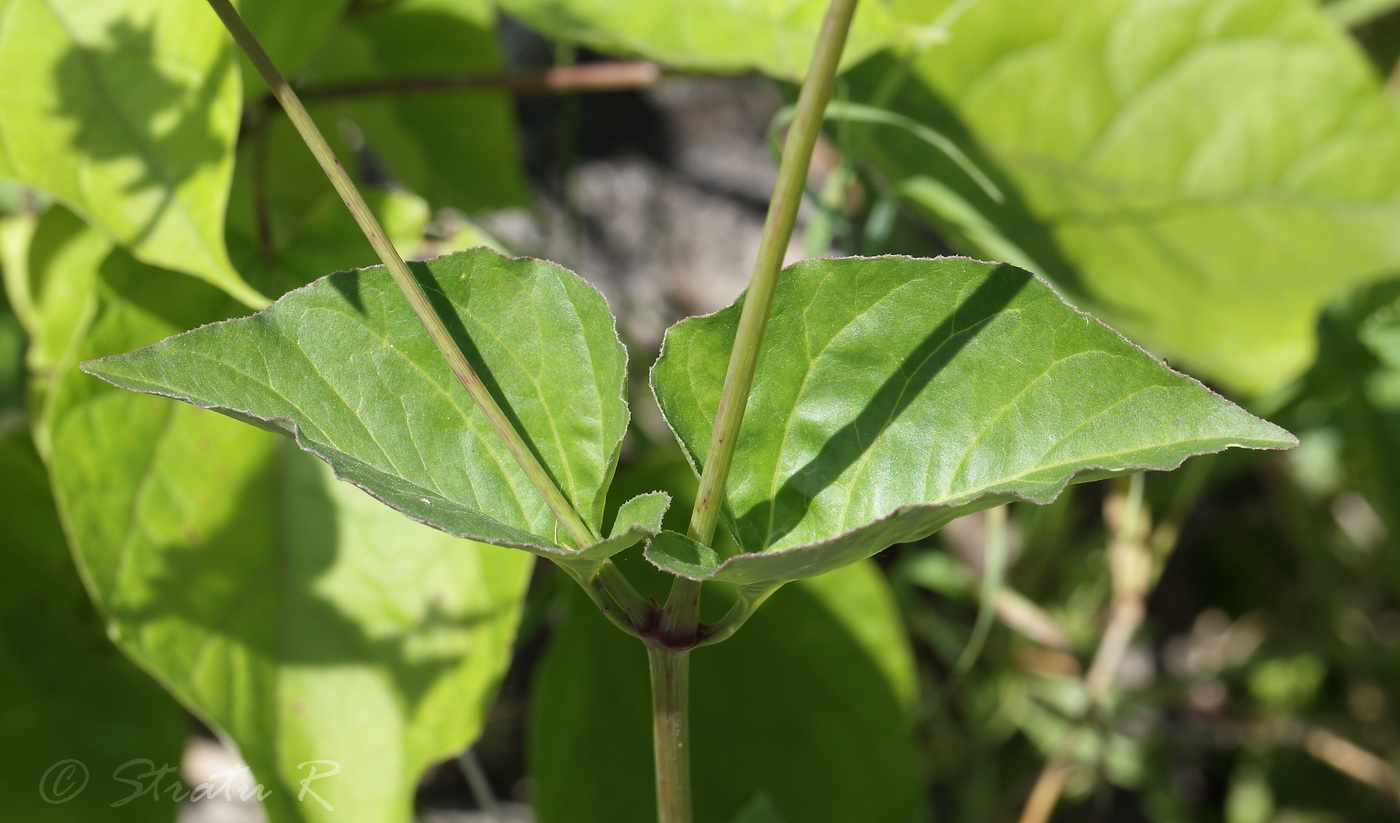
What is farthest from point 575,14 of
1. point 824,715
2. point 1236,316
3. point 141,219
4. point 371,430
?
point 1236,316

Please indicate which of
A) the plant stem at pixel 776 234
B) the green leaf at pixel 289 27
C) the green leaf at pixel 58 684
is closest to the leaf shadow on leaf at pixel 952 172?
the green leaf at pixel 289 27

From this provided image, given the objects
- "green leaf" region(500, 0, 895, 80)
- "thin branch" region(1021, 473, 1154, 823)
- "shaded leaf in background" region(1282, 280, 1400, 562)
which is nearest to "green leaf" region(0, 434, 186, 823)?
"green leaf" region(500, 0, 895, 80)

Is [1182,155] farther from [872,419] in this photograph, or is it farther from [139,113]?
[139,113]

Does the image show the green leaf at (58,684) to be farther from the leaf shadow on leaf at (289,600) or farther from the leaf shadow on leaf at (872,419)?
the leaf shadow on leaf at (872,419)

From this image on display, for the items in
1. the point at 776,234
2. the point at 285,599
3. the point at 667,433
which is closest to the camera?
the point at 776,234

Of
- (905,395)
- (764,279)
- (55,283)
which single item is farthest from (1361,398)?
(55,283)

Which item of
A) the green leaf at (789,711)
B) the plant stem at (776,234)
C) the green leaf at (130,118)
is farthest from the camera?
the green leaf at (789,711)
